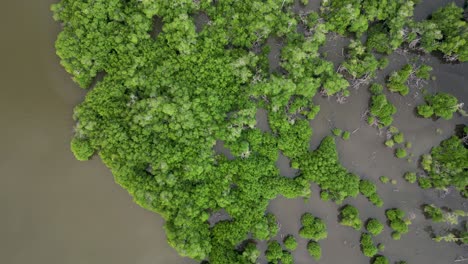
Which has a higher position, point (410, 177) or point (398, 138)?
point (398, 138)

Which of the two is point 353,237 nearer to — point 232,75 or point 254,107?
point 254,107

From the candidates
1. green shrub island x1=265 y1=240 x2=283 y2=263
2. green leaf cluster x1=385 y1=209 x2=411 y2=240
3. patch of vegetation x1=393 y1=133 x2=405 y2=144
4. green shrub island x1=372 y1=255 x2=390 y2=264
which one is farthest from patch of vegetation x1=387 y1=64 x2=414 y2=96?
green shrub island x1=265 y1=240 x2=283 y2=263

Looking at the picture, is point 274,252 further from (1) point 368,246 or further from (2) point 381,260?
(2) point 381,260

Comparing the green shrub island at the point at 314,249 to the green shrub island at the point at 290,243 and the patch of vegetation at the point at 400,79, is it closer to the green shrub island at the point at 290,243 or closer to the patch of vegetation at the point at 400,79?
the green shrub island at the point at 290,243

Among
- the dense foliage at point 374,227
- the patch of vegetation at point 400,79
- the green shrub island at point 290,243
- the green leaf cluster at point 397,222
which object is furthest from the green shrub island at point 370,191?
the patch of vegetation at point 400,79

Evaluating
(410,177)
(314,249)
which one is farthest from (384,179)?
(314,249)

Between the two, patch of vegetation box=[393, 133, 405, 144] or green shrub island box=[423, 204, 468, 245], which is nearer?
green shrub island box=[423, 204, 468, 245]

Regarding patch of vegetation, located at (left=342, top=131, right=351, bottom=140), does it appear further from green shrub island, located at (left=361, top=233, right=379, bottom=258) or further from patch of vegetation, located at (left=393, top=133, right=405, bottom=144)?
green shrub island, located at (left=361, top=233, right=379, bottom=258)

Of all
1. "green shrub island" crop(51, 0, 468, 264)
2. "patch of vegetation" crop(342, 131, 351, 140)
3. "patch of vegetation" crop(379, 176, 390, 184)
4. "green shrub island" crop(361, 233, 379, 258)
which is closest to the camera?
"green shrub island" crop(51, 0, 468, 264)

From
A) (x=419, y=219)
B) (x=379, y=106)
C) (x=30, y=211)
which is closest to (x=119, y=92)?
(x=30, y=211)
